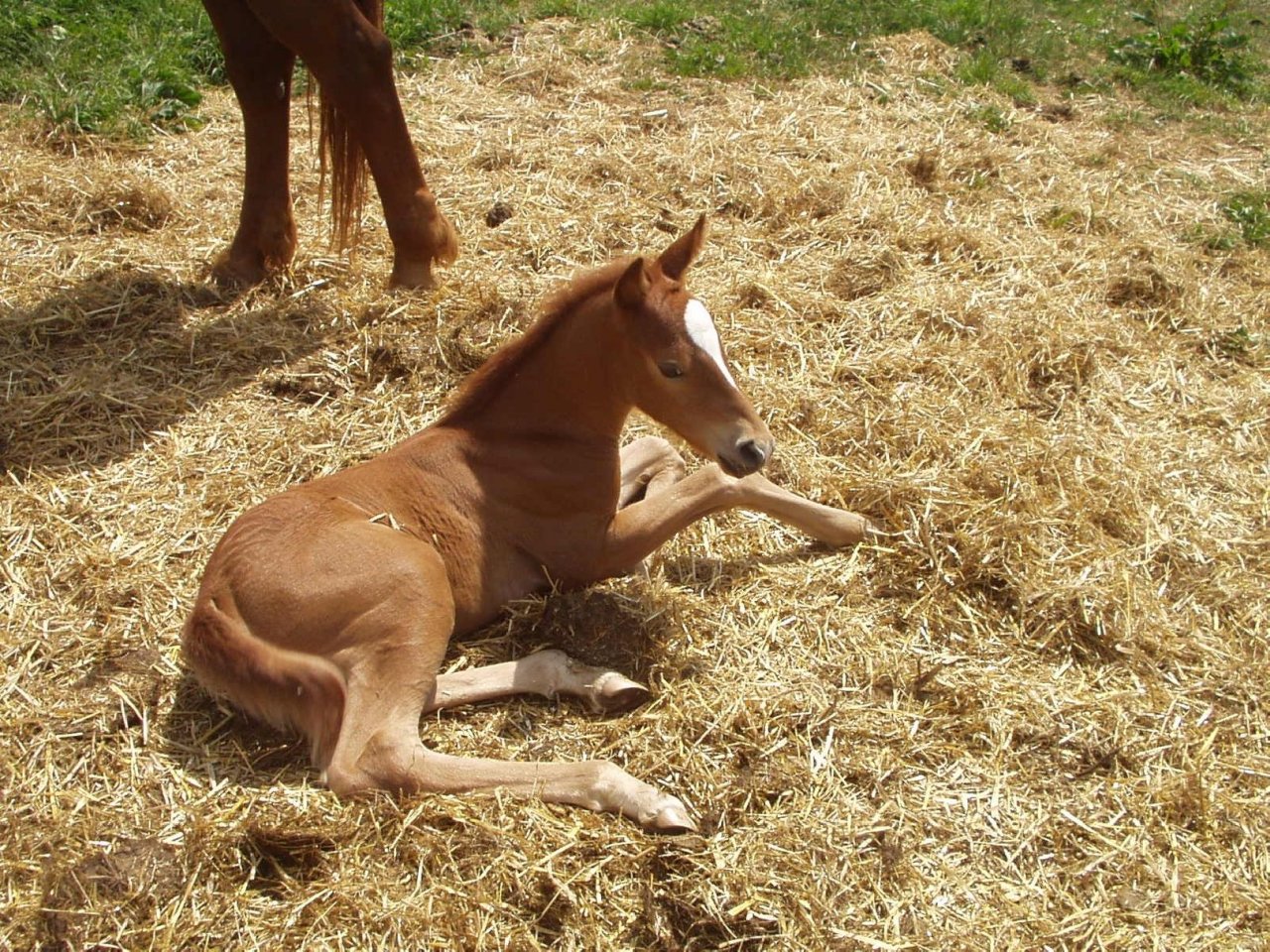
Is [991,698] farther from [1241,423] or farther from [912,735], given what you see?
[1241,423]

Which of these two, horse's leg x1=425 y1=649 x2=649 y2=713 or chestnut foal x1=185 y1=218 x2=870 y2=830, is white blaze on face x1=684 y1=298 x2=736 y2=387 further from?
horse's leg x1=425 y1=649 x2=649 y2=713

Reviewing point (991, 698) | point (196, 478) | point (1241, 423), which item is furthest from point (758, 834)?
point (1241, 423)

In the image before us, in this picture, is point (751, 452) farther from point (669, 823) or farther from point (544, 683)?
point (669, 823)

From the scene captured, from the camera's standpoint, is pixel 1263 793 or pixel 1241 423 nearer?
pixel 1263 793

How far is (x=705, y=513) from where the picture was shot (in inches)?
146

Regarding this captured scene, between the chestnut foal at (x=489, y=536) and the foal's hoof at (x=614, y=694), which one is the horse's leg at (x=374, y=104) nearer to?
the chestnut foal at (x=489, y=536)

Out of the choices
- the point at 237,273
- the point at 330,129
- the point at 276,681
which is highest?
the point at 330,129

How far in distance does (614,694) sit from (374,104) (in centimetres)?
287

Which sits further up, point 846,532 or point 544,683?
point 846,532

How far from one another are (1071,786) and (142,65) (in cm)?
680

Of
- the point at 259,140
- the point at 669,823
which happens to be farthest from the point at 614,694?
the point at 259,140

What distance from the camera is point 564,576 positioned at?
3.53m

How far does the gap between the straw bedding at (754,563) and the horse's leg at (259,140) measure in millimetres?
165

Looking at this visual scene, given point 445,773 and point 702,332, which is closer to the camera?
point 445,773
